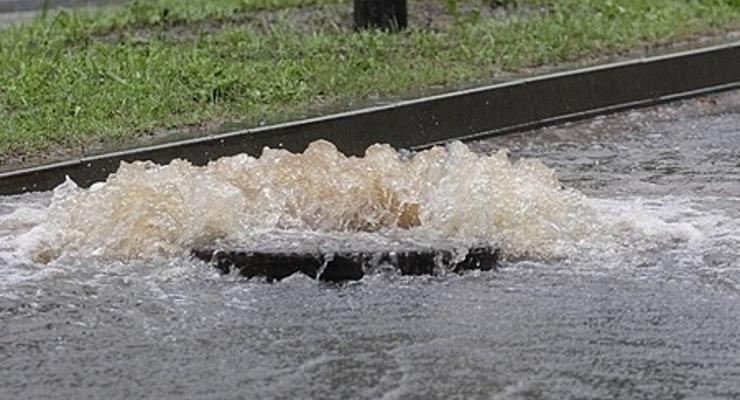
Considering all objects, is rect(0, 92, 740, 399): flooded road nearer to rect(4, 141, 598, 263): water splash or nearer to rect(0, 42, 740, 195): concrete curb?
rect(4, 141, 598, 263): water splash

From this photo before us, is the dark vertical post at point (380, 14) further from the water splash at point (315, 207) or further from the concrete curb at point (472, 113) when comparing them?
the water splash at point (315, 207)

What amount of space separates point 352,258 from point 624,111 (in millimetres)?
5498

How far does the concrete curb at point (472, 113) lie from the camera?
29.6ft

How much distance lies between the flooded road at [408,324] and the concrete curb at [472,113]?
49.5 inches

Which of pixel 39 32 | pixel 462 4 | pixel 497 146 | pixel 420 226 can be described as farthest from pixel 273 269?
pixel 462 4

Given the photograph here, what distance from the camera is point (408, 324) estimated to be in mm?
6023

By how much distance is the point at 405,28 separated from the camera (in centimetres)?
1335

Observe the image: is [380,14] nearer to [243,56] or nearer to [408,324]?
[243,56]

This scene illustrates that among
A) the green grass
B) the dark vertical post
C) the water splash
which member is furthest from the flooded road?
the dark vertical post

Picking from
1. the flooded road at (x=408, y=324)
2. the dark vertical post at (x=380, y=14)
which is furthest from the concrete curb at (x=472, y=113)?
the dark vertical post at (x=380, y=14)

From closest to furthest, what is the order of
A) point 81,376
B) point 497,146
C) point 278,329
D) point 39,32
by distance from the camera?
point 81,376
point 278,329
point 497,146
point 39,32

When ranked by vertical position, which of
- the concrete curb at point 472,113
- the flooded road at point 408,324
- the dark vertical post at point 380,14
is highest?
the dark vertical post at point 380,14

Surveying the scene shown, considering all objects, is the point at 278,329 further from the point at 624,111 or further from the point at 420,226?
the point at 624,111

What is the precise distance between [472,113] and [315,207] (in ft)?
11.9
